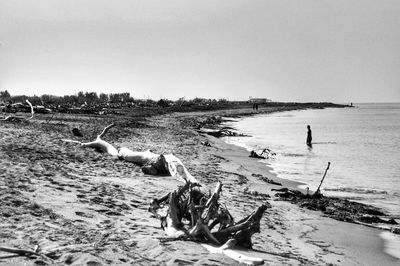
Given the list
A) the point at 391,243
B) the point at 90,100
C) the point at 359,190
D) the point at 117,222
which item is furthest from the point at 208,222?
the point at 90,100

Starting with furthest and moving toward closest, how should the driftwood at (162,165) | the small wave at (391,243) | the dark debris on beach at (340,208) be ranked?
the driftwood at (162,165) < the dark debris on beach at (340,208) < the small wave at (391,243)

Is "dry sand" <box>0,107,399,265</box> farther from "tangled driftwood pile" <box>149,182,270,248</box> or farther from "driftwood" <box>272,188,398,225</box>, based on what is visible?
"driftwood" <box>272,188,398,225</box>

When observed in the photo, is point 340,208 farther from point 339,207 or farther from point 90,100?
point 90,100

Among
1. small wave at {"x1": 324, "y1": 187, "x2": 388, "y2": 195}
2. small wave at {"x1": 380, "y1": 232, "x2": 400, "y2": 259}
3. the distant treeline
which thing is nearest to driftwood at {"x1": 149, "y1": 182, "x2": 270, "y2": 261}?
small wave at {"x1": 380, "y1": 232, "x2": 400, "y2": 259}

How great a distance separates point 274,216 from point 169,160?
149 inches

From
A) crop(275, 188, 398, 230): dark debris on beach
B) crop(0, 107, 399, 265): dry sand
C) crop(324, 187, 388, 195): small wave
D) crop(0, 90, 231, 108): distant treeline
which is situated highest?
crop(0, 90, 231, 108): distant treeline

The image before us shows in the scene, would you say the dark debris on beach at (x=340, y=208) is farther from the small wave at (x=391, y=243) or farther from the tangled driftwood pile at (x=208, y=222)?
the tangled driftwood pile at (x=208, y=222)

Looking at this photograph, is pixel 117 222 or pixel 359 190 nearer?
pixel 117 222

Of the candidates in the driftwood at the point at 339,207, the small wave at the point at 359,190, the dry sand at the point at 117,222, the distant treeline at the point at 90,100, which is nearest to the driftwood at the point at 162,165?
the dry sand at the point at 117,222

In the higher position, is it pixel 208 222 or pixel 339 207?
pixel 208 222

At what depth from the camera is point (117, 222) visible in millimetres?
5707

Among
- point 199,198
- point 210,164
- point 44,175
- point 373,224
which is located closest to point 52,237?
point 199,198

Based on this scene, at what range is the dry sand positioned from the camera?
4480 millimetres

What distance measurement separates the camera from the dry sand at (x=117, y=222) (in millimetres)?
4480
